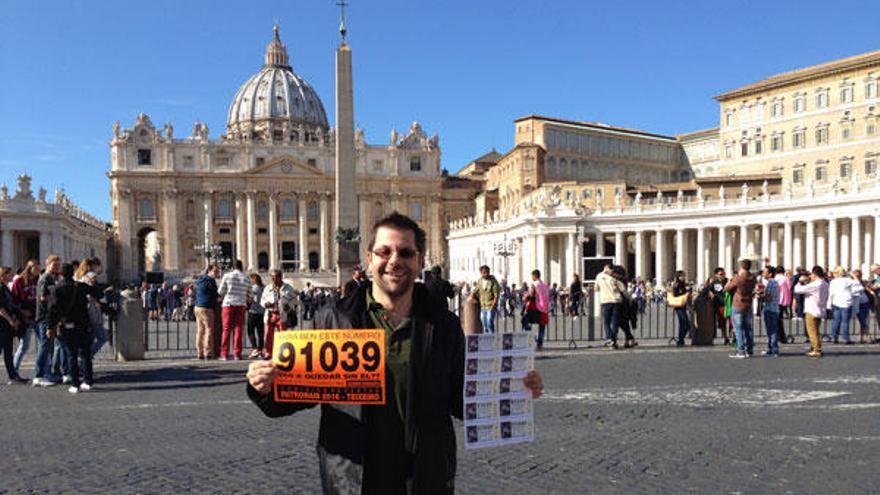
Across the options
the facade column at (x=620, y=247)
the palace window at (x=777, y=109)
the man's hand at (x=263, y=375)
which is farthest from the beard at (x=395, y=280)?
the palace window at (x=777, y=109)

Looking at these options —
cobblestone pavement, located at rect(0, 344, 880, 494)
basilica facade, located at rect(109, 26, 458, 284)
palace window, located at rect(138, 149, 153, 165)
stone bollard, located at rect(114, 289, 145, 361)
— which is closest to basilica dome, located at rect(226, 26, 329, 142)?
basilica facade, located at rect(109, 26, 458, 284)

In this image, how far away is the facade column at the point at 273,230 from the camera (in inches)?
2694

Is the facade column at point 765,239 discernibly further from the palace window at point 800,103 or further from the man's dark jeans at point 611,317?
the man's dark jeans at point 611,317

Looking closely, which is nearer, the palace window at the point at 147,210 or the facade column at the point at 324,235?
the palace window at the point at 147,210

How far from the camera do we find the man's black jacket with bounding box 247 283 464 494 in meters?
2.08

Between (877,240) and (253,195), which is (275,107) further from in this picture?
(877,240)

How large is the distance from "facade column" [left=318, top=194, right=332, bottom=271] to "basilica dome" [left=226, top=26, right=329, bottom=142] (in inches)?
731

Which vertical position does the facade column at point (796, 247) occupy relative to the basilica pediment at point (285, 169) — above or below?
below

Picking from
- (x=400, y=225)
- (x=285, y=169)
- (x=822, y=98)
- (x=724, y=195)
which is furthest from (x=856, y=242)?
(x=285, y=169)

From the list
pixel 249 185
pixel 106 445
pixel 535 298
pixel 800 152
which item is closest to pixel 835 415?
pixel 535 298

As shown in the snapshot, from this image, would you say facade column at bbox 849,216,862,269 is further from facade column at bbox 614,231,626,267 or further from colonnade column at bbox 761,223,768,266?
facade column at bbox 614,231,626,267

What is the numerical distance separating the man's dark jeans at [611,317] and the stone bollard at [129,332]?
24.7 feet

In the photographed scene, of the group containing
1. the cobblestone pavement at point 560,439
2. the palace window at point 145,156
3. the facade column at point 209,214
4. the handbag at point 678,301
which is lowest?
the cobblestone pavement at point 560,439

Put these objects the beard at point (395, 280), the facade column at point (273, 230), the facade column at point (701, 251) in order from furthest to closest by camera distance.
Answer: the facade column at point (273, 230) < the facade column at point (701, 251) < the beard at point (395, 280)
